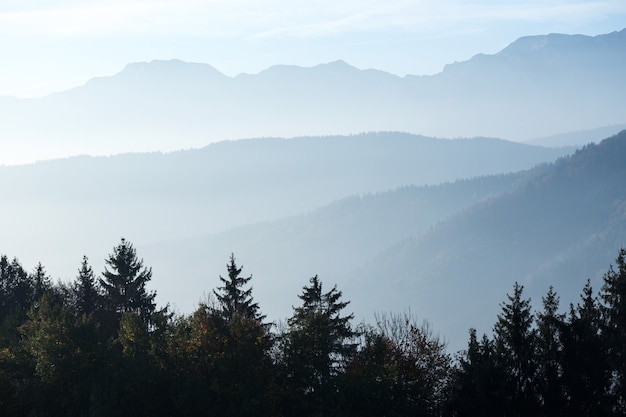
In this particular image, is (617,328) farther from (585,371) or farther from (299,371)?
(299,371)

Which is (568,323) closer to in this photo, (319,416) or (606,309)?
(606,309)

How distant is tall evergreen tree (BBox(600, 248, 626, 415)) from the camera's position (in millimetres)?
35562

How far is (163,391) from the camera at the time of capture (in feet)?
107

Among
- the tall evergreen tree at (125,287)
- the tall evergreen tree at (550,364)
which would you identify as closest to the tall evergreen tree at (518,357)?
the tall evergreen tree at (550,364)

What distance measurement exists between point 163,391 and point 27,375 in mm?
6851

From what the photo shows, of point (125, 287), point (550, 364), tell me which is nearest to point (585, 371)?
point (550, 364)

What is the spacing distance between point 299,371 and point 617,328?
14673 mm

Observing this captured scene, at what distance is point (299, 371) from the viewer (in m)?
33.1

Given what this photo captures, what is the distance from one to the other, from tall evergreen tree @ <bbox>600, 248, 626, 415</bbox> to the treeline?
2.0 inches

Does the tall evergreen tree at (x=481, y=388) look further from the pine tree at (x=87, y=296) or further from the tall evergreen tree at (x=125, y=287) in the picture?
the pine tree at (x=87, y=296)

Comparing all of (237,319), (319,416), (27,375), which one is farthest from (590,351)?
(27,375)

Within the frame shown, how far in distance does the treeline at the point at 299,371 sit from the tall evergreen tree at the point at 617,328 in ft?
0.16

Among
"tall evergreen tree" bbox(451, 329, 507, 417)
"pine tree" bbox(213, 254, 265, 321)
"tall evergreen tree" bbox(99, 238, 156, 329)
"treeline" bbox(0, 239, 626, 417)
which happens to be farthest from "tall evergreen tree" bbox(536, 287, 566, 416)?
"tall evergreen tree" bbox(99, 238, 156, 329)

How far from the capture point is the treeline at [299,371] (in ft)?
105
